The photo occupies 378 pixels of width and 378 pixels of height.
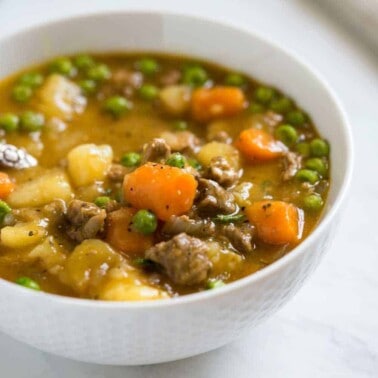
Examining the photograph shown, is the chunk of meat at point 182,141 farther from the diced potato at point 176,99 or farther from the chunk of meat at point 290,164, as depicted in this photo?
Answer: the chunk of meat at point 290,164

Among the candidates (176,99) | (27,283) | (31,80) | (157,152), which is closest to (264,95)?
(176,99)

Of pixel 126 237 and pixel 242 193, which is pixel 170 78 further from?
pixel 126 237

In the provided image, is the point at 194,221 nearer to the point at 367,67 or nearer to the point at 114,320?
the point at 114,320

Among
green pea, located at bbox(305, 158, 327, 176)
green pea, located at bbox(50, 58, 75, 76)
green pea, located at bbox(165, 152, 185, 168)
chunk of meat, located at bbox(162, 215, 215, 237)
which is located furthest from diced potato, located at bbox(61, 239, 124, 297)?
green pea, located at bbox(50, 58, 75, 76)

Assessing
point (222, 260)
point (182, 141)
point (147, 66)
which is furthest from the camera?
point (147, 66)

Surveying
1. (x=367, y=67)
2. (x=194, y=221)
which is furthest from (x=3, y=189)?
(x=367, y=67)

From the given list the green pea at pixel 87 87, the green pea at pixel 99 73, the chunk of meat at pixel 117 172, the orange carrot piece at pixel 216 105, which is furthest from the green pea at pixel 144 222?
the green pea at pixel 99 73
